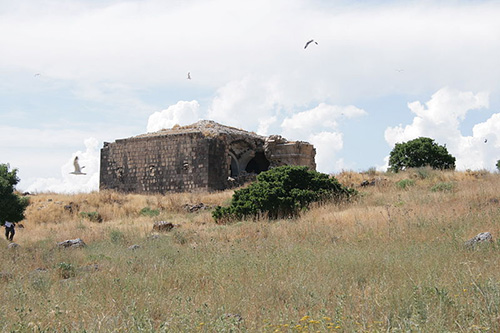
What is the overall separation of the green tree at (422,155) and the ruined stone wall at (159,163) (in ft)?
64.7

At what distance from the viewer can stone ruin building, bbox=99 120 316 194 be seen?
24844mm

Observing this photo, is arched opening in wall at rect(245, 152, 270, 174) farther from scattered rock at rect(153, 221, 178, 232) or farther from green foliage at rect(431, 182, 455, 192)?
scattered rock at rect(153, 221, 178, 232)

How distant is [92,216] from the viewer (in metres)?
19.2

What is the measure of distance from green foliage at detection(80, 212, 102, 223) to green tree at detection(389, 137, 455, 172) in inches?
1027

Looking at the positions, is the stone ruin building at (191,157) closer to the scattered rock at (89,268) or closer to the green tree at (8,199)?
the green tree at (8,199)

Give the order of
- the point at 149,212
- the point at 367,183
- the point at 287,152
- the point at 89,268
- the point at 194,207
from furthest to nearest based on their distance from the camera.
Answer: the point at 287,152 < the point at 367,183 < the point at 194,207 < the point at 149,212 < the point at 89,268

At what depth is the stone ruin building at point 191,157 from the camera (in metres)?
24.8

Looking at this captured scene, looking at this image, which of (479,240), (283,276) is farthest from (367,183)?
(283,276)

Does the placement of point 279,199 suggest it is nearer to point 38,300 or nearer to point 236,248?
point 236,248

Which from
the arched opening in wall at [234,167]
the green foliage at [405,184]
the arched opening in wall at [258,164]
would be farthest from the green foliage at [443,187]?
the arched opening in wall at [258,164]

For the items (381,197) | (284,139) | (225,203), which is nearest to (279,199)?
(381,197)

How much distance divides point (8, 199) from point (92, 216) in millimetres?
5538

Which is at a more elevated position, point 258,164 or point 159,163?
point 258,164

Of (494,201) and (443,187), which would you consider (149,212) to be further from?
(494,201)
